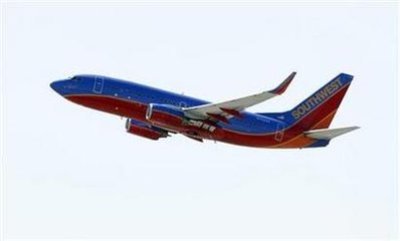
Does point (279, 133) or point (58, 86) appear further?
point (279, 133)

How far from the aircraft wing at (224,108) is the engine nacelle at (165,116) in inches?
22.3

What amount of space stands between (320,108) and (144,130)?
37.8 feet

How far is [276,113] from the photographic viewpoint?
7344 cm

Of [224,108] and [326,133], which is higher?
[224,108]

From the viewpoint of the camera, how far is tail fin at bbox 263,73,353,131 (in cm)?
7325

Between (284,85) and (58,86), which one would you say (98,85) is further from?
(284,85)

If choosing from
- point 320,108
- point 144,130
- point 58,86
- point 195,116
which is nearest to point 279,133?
point 320,108

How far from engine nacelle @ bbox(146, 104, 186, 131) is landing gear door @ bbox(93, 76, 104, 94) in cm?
305

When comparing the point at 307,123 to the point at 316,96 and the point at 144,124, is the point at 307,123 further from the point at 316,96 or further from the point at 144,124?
the point at 144,124

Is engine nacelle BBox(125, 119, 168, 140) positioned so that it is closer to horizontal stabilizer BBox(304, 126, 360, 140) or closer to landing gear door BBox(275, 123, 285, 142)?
landing gear door BBox(275, 123, 285, 142)

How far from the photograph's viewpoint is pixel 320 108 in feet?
244

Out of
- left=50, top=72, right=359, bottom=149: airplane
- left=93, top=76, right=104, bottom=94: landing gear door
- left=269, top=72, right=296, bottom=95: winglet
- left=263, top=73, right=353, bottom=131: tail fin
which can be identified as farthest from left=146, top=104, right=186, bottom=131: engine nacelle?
left=263, top=73, right=353, bottom=131: tail fin

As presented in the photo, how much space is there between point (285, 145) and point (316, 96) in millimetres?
4809

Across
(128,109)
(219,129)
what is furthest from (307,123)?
(128,109)
